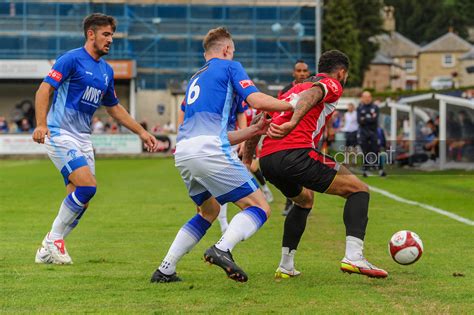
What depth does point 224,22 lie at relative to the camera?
75062 mm

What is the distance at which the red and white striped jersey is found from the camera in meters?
7.97

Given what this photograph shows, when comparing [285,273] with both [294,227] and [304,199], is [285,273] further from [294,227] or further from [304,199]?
[304,199]

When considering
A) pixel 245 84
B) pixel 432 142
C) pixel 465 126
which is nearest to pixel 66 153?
pixel 245 84

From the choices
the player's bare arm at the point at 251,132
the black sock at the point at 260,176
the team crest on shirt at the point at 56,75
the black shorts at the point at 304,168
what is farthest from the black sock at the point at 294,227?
the black sock at the point at 260,176

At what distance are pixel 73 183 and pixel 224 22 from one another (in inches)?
2624

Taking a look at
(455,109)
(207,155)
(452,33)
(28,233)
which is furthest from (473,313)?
(452,33)

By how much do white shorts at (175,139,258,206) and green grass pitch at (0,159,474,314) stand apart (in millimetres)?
723

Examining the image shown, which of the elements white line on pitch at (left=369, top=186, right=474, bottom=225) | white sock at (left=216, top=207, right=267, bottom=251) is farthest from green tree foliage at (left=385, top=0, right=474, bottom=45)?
white sock at (left=216, top=207, right=267, bottom=251)

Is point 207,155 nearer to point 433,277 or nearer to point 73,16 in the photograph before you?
point 433,277

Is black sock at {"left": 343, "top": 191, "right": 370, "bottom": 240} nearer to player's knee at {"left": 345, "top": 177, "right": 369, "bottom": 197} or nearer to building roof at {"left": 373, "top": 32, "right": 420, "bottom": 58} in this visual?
player's knee at {"left": 345, "top": 177, "right": 369, "bottom": 197}

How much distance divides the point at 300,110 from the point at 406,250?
1533 millimetres

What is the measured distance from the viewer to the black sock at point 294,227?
8383 mm

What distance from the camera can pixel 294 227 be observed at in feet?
27.7

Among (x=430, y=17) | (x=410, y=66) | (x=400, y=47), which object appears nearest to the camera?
(x=400, y=47)
